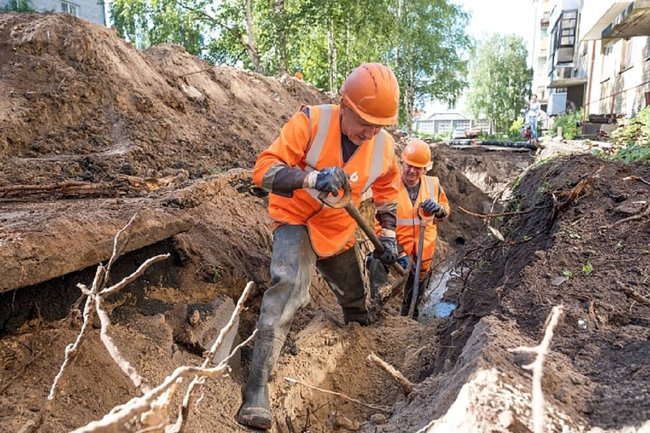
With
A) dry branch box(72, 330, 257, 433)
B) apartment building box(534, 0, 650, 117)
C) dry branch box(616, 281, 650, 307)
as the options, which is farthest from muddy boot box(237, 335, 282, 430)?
apartment building box(534, 0, 650, 117)

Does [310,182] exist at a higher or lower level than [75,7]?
lower

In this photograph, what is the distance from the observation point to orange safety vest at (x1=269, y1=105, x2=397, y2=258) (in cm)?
352

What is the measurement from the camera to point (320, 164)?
140 inches

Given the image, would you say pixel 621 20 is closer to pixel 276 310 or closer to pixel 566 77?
pixel 276 310

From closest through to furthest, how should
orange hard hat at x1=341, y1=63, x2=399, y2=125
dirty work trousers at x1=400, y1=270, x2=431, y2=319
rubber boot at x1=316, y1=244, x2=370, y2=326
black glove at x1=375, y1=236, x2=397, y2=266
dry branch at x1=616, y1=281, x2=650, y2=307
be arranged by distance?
1. dry branch at x1=616, y1=281, x2=650, y2=307
2. orange hard hat at x1=341, y1=63, x2=399, y2=125
3. rubber boot at x1=316, y1=244, x2=370, y2=326
4. black glove at x1=375, y1=236, x2=397, y2=266
5. dirty work trousers at x1=400, y1=270, x2=431, y2=319

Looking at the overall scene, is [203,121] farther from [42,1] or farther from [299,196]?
[42,1]

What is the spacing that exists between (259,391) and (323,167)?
60.0 inches

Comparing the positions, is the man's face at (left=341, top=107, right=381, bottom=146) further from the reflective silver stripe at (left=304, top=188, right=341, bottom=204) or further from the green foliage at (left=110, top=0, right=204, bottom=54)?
the green foliage at (left=110, top=0, right=204, bottom=54)

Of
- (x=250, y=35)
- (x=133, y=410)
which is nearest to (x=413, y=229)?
(x=133, y=410)

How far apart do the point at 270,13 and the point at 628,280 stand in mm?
14993

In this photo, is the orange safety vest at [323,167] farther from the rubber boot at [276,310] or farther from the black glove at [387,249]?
the black glove at [387,249]

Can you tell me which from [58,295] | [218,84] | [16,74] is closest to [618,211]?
[58,295]

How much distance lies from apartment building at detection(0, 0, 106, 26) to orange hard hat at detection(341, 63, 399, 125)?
2807 centimetres

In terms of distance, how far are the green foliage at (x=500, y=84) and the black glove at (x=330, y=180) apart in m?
56.6
